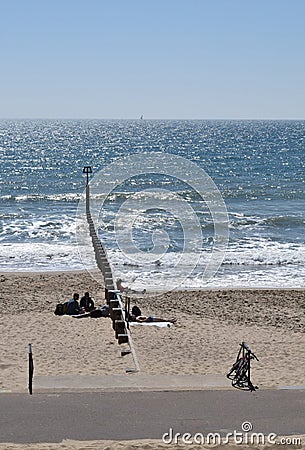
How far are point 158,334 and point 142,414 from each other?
676 cm

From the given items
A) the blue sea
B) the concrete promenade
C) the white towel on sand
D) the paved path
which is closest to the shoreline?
the blue sea

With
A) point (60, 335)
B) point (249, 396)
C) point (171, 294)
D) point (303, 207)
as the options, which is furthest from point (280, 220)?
point (249, 396)

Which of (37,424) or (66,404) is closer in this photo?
(37,424)

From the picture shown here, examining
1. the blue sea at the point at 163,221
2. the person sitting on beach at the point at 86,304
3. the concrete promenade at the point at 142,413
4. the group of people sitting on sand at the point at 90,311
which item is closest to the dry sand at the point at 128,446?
the concrete promenade at the point at 142,413

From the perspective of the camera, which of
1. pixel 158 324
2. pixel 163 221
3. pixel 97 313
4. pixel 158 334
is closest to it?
pixel 158 334

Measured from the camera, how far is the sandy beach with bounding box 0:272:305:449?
564 inches

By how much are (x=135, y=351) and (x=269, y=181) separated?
5085cm

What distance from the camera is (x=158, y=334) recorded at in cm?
1770

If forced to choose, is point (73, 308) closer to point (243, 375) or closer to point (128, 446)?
point (243, 375)

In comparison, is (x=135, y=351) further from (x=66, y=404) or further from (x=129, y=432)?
(x=129, y=432)

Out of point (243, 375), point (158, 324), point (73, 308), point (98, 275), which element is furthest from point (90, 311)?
Result: point (243, 375)

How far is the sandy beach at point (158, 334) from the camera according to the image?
47.0ft

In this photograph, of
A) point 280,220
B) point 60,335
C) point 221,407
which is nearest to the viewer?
point 221,407

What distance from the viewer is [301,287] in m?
25.0
